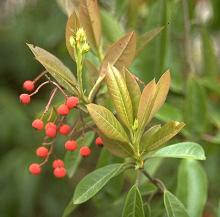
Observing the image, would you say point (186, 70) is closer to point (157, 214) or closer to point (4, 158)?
point (157, 214)

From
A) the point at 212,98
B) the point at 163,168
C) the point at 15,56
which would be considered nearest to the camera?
the point at 212,98

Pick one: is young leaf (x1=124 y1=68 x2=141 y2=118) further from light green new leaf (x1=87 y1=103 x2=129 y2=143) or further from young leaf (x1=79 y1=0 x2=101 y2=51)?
young leaf (x1=79 y1=0 x2=101 y2=51)

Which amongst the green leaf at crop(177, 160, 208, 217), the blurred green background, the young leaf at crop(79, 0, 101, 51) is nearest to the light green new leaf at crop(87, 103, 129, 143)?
the young leaf at crop(79, 0, 101, 51)

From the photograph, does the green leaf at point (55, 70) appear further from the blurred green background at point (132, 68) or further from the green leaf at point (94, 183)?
the blurred green background at point (132, 68)

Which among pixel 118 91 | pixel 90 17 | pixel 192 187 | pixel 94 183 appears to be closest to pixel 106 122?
pixel 118 91

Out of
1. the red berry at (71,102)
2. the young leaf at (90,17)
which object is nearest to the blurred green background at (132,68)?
the young leaf at (90,17)

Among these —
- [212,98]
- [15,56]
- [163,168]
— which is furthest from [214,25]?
[15,56]
